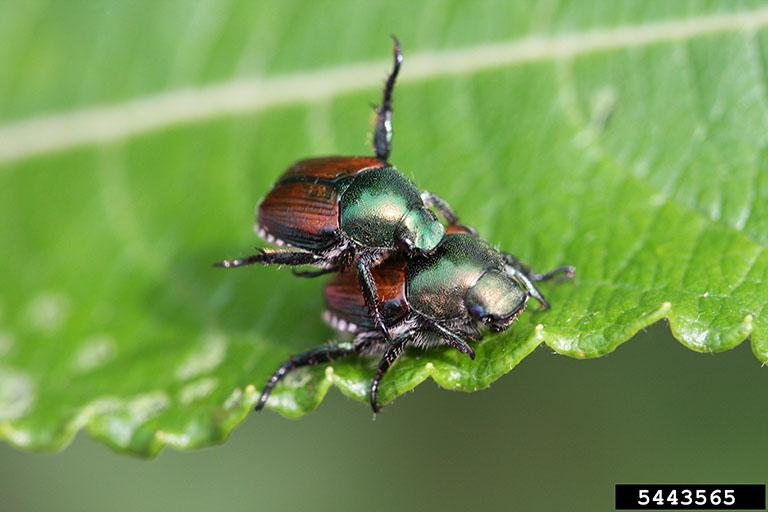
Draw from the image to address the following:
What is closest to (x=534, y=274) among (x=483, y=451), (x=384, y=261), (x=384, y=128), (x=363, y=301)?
(x=384, y=261)

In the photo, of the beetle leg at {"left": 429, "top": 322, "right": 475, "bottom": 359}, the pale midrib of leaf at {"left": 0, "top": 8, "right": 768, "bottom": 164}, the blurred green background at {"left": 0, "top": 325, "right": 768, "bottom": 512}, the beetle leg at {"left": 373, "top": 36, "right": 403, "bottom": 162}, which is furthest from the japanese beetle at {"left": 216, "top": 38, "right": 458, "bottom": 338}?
the blurred green background at {"left": 0, "top": 325, "right": 768, "bottom": 512}

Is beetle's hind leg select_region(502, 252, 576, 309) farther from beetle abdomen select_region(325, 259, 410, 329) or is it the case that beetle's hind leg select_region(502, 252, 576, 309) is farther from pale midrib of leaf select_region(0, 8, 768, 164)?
pale midrib of leaf select_region(0, 8, 768, 164)

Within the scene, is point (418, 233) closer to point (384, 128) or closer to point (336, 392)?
point (384, 128)

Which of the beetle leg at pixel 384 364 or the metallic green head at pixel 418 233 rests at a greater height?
the metallic green head at pixel 418 233

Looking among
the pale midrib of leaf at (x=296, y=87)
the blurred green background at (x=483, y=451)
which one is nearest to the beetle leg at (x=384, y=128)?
the pale midrib of leaf at (x=296, y=87)

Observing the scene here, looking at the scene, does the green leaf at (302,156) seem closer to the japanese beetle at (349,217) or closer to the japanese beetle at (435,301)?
the japanese beetle at (435,301)

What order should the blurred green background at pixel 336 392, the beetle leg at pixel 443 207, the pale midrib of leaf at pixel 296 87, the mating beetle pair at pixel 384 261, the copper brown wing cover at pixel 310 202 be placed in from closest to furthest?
the mating beetle pair at pixel 384 261
the copper brown wing cover at pixel 310 202
the beetle leg at pixel 443 207
the pale midrib of leaf at pixel 296 87
the blurred green background at pixel 336 392

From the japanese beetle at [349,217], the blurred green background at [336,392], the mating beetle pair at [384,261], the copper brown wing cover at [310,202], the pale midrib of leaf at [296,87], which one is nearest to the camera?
the mating beetle pair at [384,261]

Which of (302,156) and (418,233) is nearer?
(418,233)
